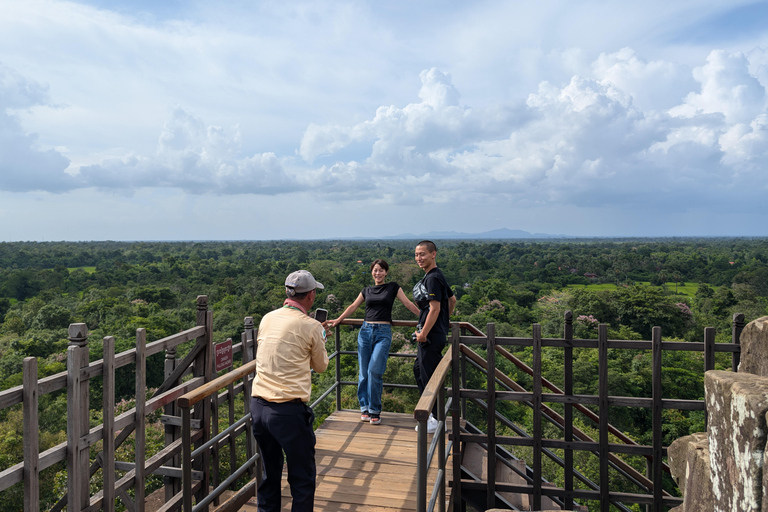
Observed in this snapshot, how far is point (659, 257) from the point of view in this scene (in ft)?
274

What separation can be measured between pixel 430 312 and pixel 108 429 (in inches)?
94.6

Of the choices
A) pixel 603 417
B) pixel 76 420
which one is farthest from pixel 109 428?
pixel 603 417

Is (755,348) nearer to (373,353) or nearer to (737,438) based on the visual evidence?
(737,438)

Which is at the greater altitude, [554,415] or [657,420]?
[657,420]

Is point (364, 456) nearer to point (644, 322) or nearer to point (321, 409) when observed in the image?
point (321, 409)

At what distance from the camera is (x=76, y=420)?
2.76m

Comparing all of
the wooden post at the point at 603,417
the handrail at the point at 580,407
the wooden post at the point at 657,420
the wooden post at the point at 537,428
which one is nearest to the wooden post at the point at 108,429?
the handrail at the point at 580,407

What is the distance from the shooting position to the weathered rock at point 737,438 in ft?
6.32

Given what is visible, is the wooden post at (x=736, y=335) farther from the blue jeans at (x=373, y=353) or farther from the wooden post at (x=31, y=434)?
the wooden post at (x=31, y=434)

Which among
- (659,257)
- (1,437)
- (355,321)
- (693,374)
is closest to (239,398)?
(1,437)

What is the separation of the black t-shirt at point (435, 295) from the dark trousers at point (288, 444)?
5.42 feet

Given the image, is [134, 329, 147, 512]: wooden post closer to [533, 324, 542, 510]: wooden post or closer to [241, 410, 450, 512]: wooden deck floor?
[241, 410, 450, 512]: wooden deck floor

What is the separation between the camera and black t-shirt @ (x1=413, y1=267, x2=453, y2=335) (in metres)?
4.20

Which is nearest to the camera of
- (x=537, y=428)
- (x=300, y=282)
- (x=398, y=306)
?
(x=300, y=282)
